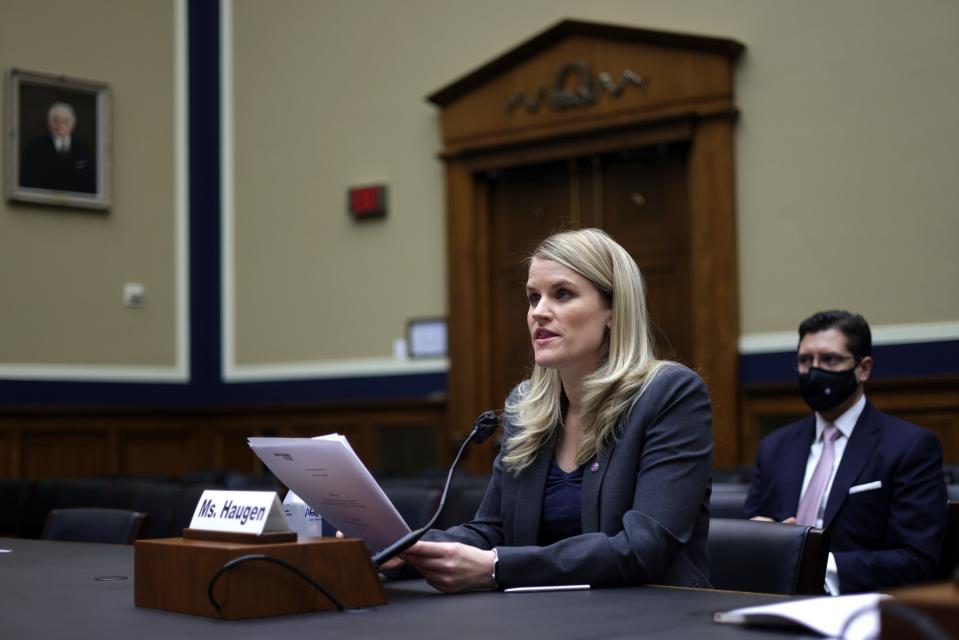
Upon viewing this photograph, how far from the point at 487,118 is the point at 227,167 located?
2462 millimetres

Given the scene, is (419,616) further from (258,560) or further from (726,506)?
(726,506)

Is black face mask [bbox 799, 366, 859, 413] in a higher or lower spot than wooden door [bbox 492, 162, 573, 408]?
lower

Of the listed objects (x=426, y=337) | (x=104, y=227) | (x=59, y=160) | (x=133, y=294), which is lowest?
(x=426, y=337)

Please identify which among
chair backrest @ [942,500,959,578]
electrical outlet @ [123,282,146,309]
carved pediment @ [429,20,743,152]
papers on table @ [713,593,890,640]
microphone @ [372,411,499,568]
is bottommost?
chair backrest @ [942,500,959,578]

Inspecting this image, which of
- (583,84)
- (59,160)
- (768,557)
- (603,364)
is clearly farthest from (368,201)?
(768,557)

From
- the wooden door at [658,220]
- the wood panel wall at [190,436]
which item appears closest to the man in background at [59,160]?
the wood panel wall at [190,436]

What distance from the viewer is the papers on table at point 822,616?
1488 mm

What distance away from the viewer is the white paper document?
202 cm

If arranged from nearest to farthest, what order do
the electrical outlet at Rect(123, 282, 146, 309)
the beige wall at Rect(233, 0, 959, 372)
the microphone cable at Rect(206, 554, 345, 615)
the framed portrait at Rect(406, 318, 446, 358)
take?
the microphone cable at Rect(206, 554, 345, 615) → the beige wall at Rect(233, 0, 959, 372) → the framed portrait at Rect(406, 318, 446, 358) → the electrical outlet at Rect(123, 282, 146, 309)

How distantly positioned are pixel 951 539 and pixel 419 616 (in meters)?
1.91

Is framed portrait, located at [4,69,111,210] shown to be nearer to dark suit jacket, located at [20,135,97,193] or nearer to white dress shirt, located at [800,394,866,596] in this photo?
dark suit jacket, located at [20,135,97,193]

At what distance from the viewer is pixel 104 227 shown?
359 inches

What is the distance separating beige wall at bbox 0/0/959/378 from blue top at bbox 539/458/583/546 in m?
4.49

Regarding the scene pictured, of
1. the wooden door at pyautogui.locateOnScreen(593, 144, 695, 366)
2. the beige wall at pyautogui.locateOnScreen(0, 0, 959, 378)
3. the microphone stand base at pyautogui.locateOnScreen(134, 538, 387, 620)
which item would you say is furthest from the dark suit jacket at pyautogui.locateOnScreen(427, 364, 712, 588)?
the wooden door at pyautogui.locateOnScreen(593, 144, 695, 366)
